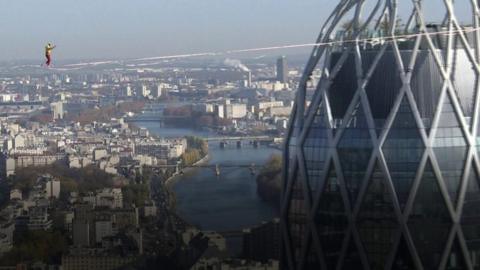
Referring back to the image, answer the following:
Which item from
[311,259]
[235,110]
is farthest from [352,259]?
[235,110]

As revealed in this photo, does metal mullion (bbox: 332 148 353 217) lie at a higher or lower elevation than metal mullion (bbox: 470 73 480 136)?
lower

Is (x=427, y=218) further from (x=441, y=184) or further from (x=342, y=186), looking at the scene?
(x=342, y=186)

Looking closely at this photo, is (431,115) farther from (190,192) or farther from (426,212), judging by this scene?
(190,192)

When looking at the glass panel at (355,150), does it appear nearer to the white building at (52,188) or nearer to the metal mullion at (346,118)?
the metal mullion at (346,118)

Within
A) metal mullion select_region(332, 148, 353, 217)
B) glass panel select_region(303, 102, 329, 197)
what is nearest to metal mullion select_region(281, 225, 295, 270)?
glass panel select_region(303, 102, 329, 197)

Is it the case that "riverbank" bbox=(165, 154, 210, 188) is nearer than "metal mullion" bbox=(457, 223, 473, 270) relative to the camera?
No

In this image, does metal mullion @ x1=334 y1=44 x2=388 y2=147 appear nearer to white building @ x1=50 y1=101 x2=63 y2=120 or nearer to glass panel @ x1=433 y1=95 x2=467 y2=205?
glass panel @ x1=433 y1=95 x2=467 y2=205
